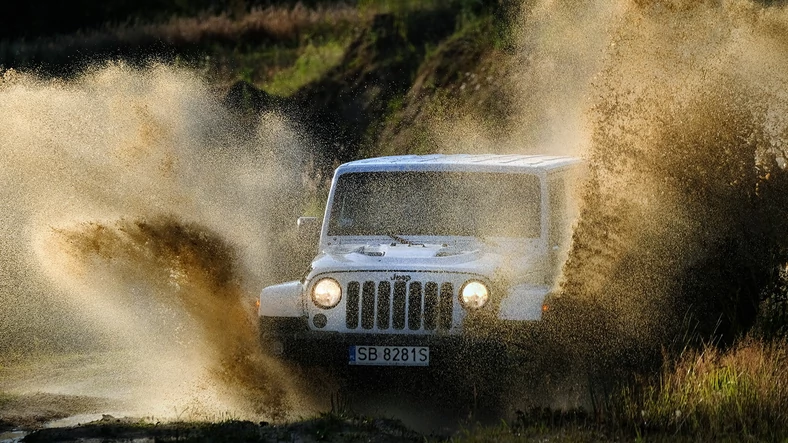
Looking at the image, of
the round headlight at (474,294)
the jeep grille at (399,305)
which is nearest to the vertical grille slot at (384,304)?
the jeep grille at (399,305)

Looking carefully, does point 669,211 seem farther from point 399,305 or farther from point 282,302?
point 282,302

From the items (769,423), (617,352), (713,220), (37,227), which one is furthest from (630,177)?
(37,227)

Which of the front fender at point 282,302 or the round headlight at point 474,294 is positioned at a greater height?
the round headlight at point 474,294

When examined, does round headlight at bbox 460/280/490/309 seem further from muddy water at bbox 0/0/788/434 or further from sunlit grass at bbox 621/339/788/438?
sunlit grass at bbox 621/339/788/438

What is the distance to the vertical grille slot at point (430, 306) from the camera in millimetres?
10320

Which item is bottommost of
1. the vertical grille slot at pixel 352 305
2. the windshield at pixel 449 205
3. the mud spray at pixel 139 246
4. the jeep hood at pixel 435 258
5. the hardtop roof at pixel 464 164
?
the mud spray at pixel 139 246

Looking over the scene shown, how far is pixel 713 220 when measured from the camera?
12000 millimetres

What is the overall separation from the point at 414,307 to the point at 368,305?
1.02 ft

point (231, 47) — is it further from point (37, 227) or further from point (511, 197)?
point (511, 197)

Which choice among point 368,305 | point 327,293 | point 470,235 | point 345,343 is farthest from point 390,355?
point 470,235

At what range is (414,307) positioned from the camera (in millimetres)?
10406

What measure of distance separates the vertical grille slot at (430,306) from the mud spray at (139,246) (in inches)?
39.2

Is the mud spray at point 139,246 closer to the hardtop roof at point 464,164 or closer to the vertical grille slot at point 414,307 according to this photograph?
the vertical grille slot at point 414,307

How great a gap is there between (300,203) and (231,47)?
1188 centimetres
